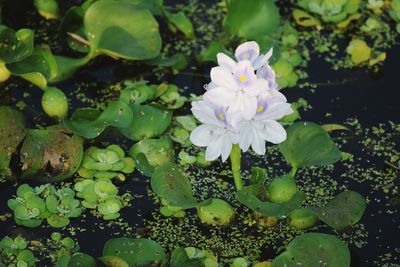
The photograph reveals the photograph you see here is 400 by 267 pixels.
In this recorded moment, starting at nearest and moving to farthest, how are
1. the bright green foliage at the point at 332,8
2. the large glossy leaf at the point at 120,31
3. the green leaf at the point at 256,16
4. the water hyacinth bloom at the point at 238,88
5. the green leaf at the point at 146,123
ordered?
1. the water hyacinth bloom at the point at 238,88
2. the green leaf at the point at 146,123
3. the large glossy leaf at the point at 120,31
4. the green leaf at the point at 256,16
5. the bright green foliage at the point at 332,8

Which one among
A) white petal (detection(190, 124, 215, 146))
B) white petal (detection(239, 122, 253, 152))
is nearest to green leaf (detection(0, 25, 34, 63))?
white petal (detection(190, 124, 215, 146))

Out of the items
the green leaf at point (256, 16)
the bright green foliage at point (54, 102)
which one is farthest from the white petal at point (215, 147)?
the green leaf at point (256, 16)

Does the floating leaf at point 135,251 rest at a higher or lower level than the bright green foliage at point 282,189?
lower

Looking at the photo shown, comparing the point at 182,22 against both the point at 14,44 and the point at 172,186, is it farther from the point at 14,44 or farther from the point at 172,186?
the point at 172,186

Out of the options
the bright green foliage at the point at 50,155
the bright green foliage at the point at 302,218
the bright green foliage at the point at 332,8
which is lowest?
the bright green foliage at the point at 50,155

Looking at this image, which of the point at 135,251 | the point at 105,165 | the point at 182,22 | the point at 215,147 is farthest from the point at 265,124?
the point at 182,22

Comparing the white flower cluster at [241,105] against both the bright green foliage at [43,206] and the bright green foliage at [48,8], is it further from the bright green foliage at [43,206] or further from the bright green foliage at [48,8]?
the bright green foliage at [48,8]

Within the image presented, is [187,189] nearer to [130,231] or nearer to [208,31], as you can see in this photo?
[130,231]

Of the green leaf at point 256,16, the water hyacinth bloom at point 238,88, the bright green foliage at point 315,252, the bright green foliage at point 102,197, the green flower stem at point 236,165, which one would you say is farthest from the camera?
the green leaf at point 256,16
